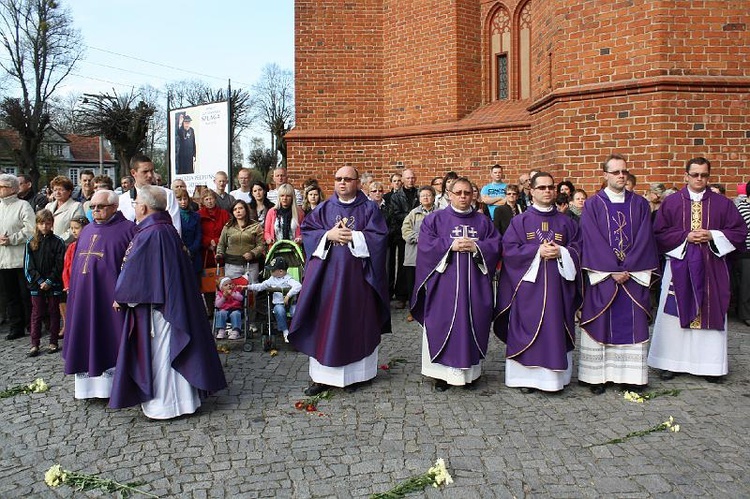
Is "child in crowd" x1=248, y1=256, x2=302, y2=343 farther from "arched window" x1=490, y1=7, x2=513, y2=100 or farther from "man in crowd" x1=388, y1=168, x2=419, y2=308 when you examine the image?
"arched window" x1=490, y1=7, x2=513, y2=100

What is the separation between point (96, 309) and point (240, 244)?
8.58 ft

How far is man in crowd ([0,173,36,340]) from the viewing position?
7988 millimetres

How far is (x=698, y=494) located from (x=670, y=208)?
3310 mm

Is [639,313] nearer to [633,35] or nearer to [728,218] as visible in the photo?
[728,218]

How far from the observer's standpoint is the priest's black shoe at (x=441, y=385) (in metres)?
5.84

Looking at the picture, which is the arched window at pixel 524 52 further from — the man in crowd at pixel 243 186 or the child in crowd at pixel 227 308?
the child in crowd at pixel 227 308

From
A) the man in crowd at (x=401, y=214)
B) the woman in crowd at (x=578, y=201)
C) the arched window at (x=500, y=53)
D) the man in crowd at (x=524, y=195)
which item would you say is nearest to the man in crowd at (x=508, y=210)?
the man in crowd at (x=524, y=195)

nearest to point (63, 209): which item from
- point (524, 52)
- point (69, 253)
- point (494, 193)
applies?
point (69, 253)

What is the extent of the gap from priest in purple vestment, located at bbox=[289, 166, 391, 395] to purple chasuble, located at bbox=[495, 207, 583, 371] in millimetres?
1194

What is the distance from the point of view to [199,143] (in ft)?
32.0

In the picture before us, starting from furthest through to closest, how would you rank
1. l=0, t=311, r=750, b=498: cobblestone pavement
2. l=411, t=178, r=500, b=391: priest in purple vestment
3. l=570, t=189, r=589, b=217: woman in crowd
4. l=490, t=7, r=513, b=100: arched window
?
l=490, t=7, r=513, b=100: arched window < l=570, t=189, r=589, b=217: woman in crowd < l=411, t=178, r=500, b=391: priest in purple vestment < l=0, t=311, r=750, b=498: cobblestone pavement

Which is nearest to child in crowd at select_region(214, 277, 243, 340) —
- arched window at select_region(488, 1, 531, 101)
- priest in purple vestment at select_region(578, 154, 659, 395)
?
priest in purple vestment at select_region(578, 154, 659, 395)

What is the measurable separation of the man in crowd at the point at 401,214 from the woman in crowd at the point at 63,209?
A: 4.30 m

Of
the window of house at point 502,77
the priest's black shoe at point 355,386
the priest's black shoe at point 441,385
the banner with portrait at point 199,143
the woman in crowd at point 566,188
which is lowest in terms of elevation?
the priest's black shoe at point 355,386
